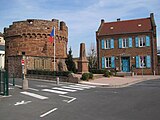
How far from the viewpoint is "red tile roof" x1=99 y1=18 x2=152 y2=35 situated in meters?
42.1

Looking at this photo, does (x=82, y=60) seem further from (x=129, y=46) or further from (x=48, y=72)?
(x=129, y=46)

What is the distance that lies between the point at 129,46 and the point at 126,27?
4177 millimetres

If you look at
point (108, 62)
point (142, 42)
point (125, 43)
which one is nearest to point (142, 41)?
point (142, 42)

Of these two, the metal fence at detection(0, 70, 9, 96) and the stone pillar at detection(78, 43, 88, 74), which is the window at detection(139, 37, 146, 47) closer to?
the stone pillar at detection(78, 43, 88, 74)

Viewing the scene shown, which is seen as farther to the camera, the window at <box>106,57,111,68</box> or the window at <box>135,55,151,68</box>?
the window at <box>106,57,111,68</box>

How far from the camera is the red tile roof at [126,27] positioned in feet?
138

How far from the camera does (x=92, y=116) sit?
8.77 meters

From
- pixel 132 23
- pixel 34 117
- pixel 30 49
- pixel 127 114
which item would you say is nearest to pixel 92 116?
pixel 127 114

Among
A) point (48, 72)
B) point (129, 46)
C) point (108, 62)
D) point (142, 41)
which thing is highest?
point (142, 41)

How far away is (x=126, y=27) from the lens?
44.1m

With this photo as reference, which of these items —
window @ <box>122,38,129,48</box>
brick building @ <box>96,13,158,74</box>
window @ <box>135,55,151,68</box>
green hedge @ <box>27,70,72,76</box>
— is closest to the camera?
green hedge @ <box>27,70,72,76</box>

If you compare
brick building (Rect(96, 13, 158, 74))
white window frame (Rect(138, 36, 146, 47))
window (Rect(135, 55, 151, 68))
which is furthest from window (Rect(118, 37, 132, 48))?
window (Rect(135, 55, 151, 68))

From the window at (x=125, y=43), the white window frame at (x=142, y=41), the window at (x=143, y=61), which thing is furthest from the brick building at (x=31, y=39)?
the white window frame at (x=142, y=41)

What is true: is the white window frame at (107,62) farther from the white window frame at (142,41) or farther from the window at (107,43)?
the white window frame at (142,41)
